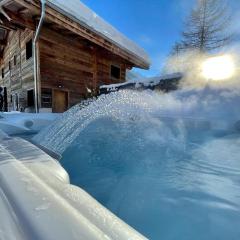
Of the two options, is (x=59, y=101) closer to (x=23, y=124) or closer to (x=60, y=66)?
(x=60, y=66)

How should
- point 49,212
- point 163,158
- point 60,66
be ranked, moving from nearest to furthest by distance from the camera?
1. point 49,212
2. point 163,158
3. point 60,66

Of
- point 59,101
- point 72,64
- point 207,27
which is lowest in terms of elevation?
point 59,101

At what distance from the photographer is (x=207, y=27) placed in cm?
1464

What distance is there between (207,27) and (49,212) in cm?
1611

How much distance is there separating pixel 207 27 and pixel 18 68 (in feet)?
37.9

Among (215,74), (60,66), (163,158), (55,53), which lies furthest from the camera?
(60,66)

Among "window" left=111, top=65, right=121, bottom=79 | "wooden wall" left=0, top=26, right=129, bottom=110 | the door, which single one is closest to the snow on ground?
"wooden wall" left=0, top=26, right=129, bottom=110

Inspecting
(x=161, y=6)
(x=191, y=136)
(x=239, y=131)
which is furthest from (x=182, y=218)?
(x=161, y=6)

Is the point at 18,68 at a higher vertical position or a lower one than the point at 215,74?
higher

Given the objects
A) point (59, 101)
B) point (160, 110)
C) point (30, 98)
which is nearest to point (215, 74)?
point (160, 110)

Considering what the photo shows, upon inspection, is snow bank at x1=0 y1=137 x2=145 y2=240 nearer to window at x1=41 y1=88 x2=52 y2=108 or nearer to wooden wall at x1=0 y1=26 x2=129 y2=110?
window at x1=41 y1=88 x2=52 y2=108

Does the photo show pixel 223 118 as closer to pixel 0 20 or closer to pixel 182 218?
pixel 182 218

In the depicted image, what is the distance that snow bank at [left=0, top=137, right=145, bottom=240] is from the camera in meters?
0.68

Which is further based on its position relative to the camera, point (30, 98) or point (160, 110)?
point (30, 98)
